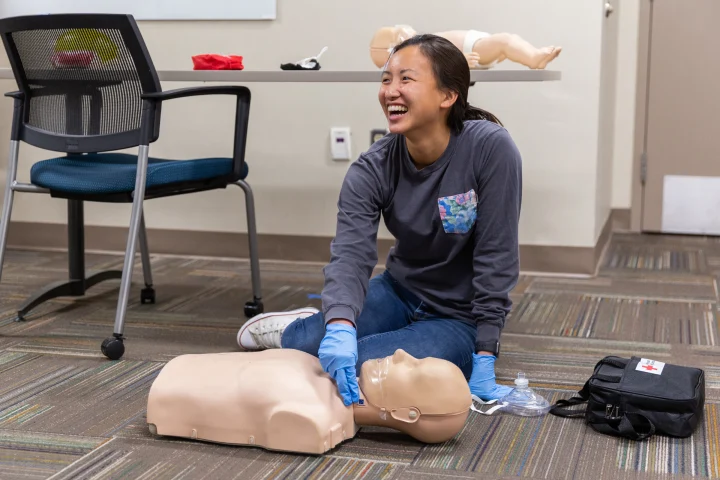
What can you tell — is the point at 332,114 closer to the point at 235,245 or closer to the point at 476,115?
the point at 235,245

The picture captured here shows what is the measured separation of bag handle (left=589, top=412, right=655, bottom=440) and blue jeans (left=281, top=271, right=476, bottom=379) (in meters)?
0.33

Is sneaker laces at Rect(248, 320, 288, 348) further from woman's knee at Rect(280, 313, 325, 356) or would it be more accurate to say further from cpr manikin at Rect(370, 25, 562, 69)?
cpr manikin at Rect(370, 25, 562, 69)

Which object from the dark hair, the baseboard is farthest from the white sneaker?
the baseboard

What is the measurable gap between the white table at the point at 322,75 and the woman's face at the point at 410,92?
0.37 meters

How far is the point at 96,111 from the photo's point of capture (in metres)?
2.17

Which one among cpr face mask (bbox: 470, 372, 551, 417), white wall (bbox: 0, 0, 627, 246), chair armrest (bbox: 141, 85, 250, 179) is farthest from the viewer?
white wall (bbox: 0, 0, 627, 246)

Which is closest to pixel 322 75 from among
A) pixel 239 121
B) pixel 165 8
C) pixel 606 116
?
pixel 239 121

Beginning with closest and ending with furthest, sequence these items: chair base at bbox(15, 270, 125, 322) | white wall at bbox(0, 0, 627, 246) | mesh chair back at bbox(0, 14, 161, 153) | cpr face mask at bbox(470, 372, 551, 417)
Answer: cpr face mask at bbox(470, 372, 551, 417), mesh chair back at bbox(0, 14, 161, 153), chair base at bbox(15, 270, 125, 322), white wall at bbox(0, 0, 627, 246)

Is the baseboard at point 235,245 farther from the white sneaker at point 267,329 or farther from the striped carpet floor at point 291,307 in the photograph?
the white sneaker at point 267,329

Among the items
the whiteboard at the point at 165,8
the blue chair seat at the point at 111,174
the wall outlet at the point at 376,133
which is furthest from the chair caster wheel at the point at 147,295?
the whiteboard at the point at 165,8

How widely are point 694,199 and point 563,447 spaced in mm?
2595

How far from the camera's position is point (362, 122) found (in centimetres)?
318

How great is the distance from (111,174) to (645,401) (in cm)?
134

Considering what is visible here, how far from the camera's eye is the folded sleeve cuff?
5.40 ft
